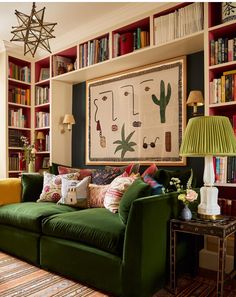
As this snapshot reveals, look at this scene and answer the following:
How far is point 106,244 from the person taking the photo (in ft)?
A: 6.59

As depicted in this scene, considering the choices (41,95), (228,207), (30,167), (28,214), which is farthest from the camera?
(41,95)

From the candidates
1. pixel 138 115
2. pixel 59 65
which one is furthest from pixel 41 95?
pixel 138 115

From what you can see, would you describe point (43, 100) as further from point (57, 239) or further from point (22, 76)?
point (57, 239)

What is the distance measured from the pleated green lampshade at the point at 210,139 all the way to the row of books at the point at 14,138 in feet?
9.52

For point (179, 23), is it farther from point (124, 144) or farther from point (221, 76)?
point (124, 144)

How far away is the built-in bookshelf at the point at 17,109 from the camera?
409 cm

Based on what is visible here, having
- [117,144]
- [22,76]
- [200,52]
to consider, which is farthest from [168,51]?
[22,76]

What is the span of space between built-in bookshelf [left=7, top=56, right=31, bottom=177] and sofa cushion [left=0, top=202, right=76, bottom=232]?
1267 mm

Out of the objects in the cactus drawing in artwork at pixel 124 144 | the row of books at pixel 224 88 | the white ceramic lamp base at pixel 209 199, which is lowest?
the white ceramic lamp base at pixel 209 199

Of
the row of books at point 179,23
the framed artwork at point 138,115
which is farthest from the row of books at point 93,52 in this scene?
the row of books at point 179,23

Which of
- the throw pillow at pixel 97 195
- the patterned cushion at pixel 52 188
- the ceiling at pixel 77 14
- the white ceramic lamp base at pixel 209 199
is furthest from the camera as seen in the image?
the patterned cushion at pixel 52 188

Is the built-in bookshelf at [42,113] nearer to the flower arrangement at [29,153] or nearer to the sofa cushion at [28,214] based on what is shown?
the flower arrangement at [29,153]

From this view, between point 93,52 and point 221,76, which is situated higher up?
point 93,52

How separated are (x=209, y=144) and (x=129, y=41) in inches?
69.7
